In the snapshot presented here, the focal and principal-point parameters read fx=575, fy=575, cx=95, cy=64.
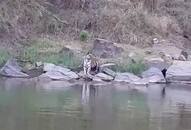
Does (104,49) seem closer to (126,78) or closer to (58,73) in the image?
(126,78)

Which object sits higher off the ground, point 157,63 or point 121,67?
point 157,63

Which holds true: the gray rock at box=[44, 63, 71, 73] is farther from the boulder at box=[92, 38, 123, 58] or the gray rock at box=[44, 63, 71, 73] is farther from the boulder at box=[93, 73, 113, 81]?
the boulder at box=[92, 38, 123, 58]

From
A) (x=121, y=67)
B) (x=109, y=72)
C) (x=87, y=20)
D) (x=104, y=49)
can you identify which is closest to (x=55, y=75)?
(x=109, y=72)

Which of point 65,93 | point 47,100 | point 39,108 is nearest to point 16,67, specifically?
point 65,93

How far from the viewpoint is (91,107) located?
41.7 feet

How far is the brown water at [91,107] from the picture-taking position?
34.3 feet

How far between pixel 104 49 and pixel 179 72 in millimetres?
2827

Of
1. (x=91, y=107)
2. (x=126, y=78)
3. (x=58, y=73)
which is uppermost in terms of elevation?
(x=58, y=73)

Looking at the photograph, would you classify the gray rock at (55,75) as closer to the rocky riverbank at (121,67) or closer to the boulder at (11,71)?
the rocky riverbank at (121,67)

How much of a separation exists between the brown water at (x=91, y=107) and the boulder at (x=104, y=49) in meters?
3.05

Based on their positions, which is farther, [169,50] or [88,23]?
[88,23]

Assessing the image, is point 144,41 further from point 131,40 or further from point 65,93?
point 65,93

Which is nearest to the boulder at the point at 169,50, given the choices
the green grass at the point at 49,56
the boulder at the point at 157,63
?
the boulder at the point at 157,63

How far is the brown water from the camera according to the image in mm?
10461
